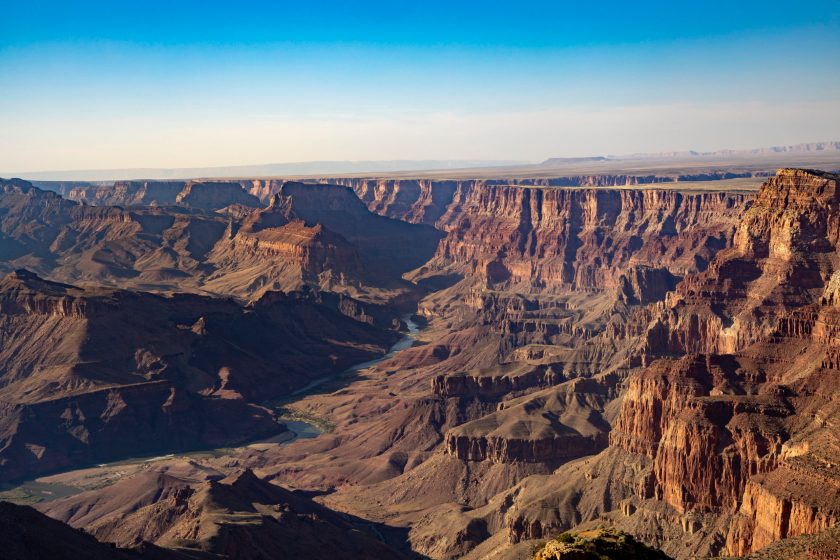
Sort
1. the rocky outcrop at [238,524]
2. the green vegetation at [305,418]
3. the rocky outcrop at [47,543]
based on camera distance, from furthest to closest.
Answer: the green vegetation at [305,418] → the rocky outcrop at [238,524] → the rocky outcrop at [47,543]

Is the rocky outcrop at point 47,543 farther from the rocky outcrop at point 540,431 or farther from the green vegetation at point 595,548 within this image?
the rocky outcrop at point 540,431

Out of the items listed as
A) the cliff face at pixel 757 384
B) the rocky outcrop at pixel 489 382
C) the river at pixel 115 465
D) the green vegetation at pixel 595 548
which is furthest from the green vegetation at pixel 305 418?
the green vegetation at pixel 595 548

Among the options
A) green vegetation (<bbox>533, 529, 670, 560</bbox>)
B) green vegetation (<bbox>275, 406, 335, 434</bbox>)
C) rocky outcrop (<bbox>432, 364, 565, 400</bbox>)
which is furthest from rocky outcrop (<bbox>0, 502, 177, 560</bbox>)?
A: green vegetation (<bbox>275, 406, 335, 434</bbox>)

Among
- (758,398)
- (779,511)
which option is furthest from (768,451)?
(779,511)

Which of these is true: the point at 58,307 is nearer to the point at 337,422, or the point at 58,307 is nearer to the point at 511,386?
the point at 337,422

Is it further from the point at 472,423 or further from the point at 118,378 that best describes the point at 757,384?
the point at 118,378

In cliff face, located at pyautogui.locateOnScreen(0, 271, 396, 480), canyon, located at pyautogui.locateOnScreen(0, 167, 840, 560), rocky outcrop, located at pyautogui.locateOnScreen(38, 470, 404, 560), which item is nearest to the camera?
canyon, located at pyautogui.locateOnScreen(0, 167, 840, 560)

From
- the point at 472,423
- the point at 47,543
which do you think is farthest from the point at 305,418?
the point at 47,543

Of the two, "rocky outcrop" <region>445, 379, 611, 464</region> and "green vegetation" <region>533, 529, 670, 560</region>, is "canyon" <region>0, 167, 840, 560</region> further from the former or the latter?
"green vegetation" <region>533, 529, 670, 560</region>
